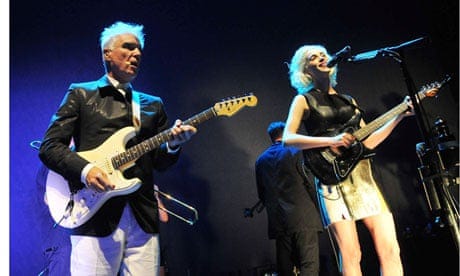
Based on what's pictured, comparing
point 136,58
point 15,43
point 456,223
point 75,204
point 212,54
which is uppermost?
point 15,43

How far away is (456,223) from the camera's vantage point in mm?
2365

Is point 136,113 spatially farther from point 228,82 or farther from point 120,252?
point 228,82

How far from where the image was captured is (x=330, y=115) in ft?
9.23

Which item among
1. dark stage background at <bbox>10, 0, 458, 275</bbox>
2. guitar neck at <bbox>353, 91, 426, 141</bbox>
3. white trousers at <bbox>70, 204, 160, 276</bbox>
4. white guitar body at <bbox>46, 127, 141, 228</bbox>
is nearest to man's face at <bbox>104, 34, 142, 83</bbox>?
white guitar body at <bbox>46, 127, 141, 228</bbox>

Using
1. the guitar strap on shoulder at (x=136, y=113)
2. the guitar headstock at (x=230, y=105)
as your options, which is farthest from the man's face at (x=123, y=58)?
the guitar headstock at (x=230, y=105)

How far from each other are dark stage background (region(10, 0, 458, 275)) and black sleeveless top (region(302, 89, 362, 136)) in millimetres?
1818

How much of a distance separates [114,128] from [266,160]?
2.15 m

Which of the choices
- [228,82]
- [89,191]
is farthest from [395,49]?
[228,82]

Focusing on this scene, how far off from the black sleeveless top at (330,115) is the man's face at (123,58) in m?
1.26

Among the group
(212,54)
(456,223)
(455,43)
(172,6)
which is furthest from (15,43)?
(455,43)

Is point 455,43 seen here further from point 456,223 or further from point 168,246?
point 168,246

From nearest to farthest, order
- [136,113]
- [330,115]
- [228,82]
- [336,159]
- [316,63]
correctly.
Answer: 1. [136,113]
2. [336,159]
3. [330,115]
4. [316,63]
5. [228,82]

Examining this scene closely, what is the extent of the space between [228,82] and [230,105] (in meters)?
2.23

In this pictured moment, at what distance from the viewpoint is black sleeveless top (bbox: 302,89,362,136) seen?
9.20 feet
